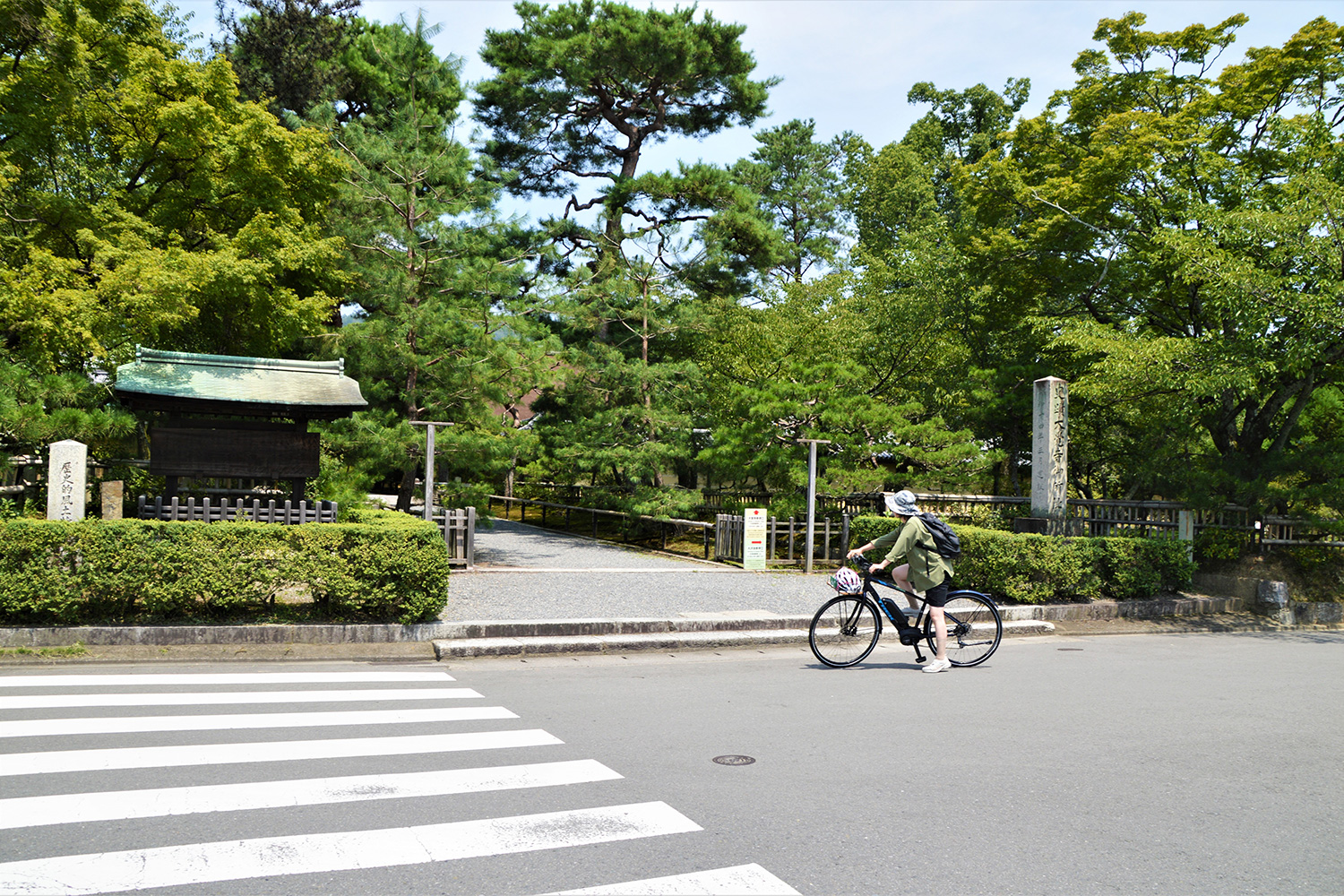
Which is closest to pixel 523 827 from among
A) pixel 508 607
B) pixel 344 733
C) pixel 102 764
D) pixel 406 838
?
pixel 406 838

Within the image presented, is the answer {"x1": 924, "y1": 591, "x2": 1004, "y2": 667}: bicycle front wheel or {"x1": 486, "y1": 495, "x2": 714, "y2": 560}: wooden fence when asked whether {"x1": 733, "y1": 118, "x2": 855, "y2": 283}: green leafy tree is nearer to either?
{"x1": 486, "y1": 495, "x2": 714, "y2": 560}: wooden fence

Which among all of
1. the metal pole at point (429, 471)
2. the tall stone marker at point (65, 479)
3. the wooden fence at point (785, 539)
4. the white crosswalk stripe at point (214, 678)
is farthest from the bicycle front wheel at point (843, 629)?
the tall stone marker at point (65, 479)

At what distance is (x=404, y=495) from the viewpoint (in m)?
17.7

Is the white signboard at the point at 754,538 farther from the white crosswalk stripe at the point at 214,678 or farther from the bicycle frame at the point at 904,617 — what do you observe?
the white crosswalk stripe at the point at 214,678

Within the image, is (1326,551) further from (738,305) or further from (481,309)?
(481,309)

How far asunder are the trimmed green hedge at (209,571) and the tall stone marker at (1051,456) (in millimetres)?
9513

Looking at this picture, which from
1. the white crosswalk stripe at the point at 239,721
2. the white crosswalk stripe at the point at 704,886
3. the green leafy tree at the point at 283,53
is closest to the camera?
the white crosswalk stripe at the point at 704,886

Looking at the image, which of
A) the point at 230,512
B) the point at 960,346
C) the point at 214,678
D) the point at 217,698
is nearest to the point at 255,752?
the point at 217,698

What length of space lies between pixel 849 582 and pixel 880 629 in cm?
63

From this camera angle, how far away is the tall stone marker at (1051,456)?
13.7 meters

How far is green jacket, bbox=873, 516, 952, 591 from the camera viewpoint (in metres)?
8.55

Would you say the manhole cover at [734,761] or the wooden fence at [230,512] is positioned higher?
the wooden fence at [230,512]

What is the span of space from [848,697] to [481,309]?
12.1 metres

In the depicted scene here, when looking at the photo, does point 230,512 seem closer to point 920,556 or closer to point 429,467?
point 429,467
